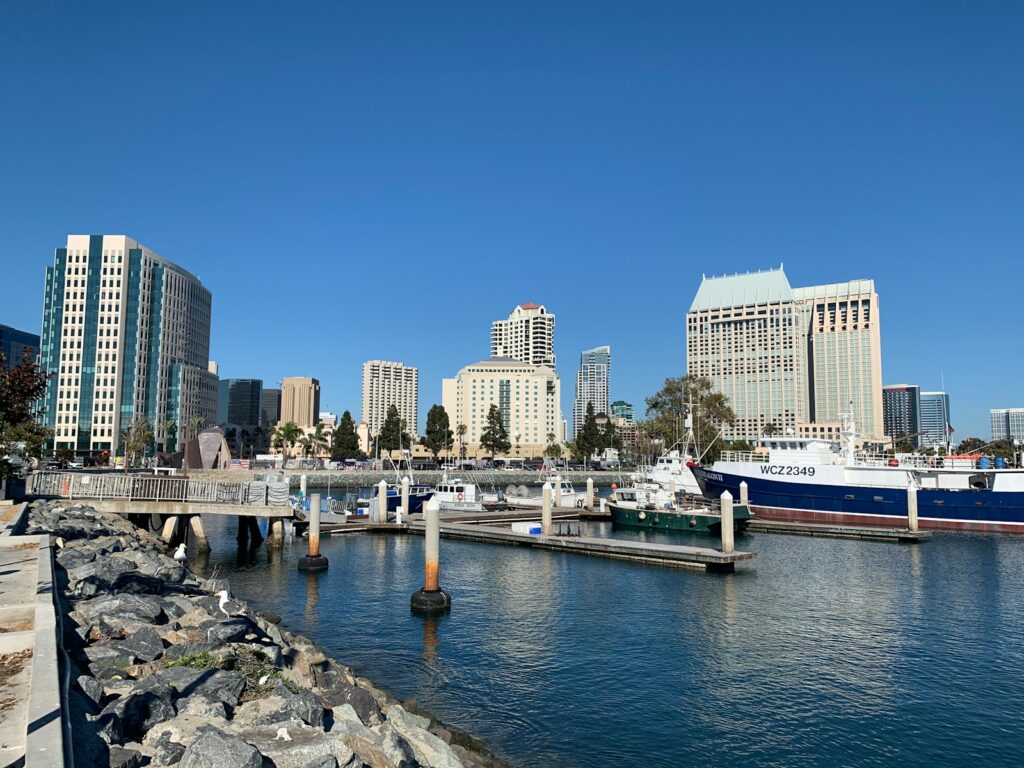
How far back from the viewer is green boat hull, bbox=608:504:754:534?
62.8m

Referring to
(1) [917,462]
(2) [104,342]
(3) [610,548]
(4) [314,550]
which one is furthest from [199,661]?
(2) [104,342]

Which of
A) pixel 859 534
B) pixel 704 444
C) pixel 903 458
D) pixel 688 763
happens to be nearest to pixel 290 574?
pixel 688 763

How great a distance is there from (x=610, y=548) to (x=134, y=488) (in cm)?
3005

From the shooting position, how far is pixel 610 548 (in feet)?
152

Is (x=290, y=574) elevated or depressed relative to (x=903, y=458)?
depressed

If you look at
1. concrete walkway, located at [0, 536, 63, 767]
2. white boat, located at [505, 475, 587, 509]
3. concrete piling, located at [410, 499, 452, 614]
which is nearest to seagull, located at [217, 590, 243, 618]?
concrete walkway, located at [0, 536, 63, 767]

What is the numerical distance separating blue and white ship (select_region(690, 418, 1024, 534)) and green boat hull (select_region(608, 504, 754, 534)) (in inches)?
222

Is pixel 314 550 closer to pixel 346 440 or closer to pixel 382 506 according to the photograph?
pixel 382 506

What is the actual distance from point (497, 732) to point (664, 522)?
49.0 metres

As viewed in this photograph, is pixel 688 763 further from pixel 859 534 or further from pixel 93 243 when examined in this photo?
pixel 93 243

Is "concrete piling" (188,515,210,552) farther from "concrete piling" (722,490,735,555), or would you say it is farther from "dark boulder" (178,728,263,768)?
"dark boulder" (178,728,263,768)

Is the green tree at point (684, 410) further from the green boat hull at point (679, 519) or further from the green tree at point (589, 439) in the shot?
the green boat hull at point (679, 519)

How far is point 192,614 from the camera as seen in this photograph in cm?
1816

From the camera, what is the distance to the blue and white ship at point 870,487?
64625 millimetres
